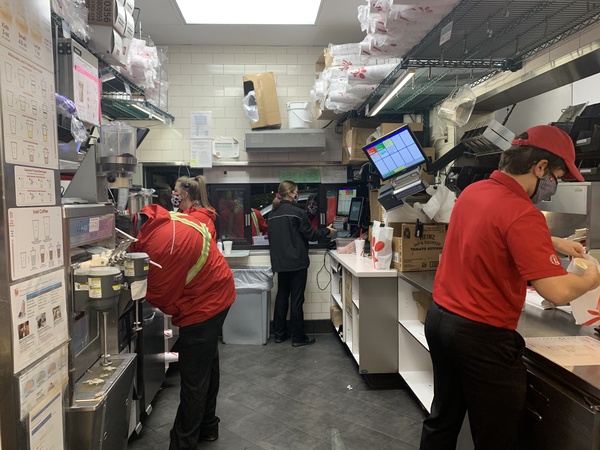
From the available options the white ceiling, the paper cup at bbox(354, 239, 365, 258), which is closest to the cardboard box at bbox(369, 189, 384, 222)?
the paper cup at bbox(354, 239, 365, 258)

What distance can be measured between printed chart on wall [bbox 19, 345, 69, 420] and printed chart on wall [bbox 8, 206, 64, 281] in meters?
0.32

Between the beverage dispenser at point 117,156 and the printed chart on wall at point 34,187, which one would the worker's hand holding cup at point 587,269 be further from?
the beverage dispenser at point 117,156

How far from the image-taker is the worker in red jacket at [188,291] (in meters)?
2.15

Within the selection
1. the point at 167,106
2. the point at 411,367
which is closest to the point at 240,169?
the point at 167,106

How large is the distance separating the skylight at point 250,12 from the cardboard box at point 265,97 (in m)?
0.57

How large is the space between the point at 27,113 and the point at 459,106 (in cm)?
234

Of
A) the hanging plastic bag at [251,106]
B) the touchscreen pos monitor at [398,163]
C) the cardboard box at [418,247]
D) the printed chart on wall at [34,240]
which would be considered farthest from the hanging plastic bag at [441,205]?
the printed chart on wall at [34,240]

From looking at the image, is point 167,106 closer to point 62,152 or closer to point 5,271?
point 62,152

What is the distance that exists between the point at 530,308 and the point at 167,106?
13.6 feet

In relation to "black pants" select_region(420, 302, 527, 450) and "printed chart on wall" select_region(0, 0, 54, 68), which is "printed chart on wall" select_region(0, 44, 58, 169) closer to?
"printed chart on wall" select_region(0, 0, 54, 68)

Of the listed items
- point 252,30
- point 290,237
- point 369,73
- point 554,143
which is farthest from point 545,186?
point 252,30

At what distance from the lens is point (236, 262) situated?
491cm

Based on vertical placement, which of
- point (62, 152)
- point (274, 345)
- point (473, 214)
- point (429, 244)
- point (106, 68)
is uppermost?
point (106, 68)

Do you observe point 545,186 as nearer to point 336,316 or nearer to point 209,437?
point 209,437
